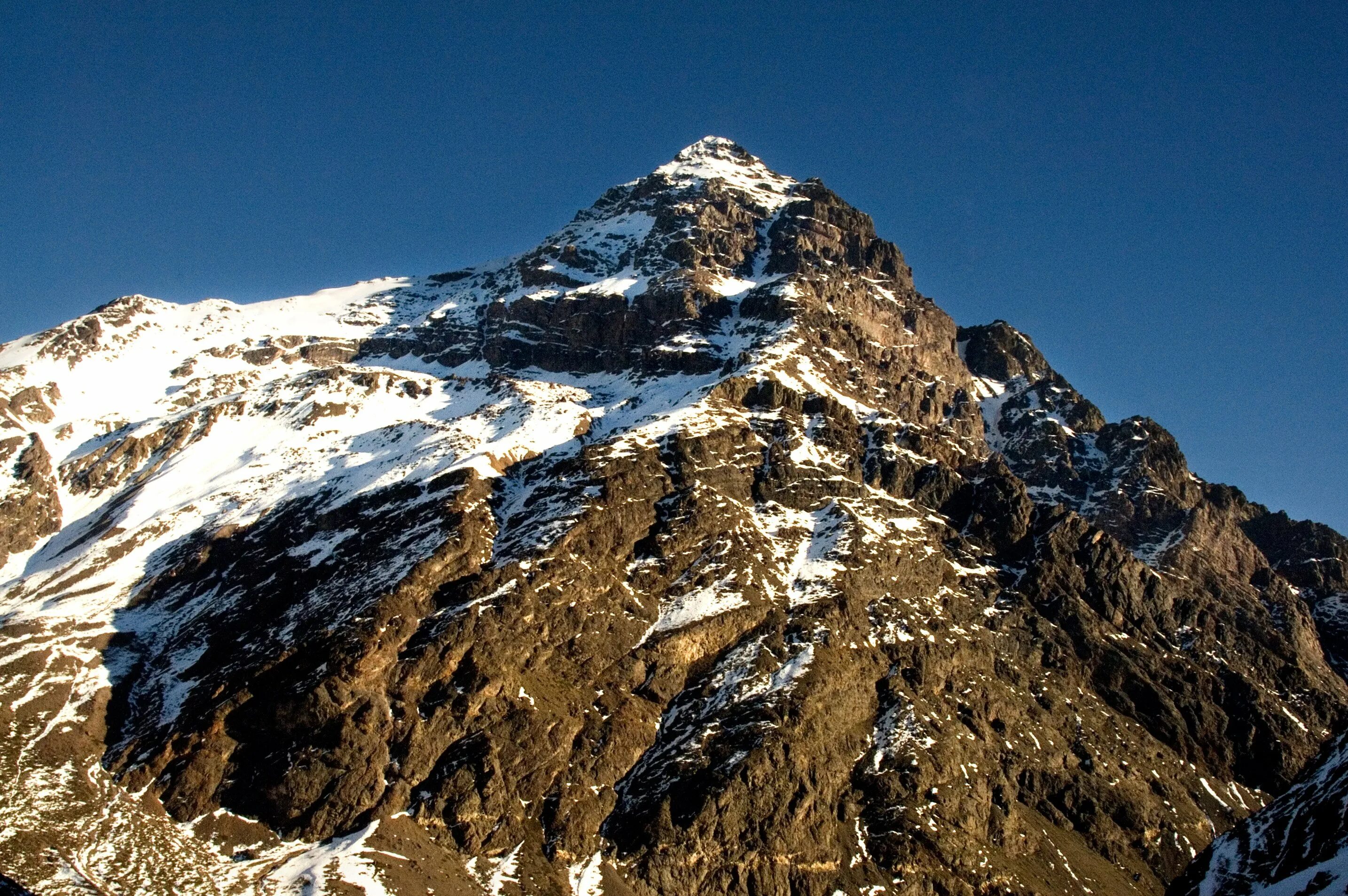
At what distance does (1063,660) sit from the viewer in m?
167

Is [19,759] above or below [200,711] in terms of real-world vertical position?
below

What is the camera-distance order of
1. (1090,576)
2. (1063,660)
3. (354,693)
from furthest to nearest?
(1090,576)
(1063,660)
(354,693)

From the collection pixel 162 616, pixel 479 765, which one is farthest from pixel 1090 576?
pixel 162 616

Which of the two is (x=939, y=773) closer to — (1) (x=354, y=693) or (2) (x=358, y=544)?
(1) (x=354, y=693)

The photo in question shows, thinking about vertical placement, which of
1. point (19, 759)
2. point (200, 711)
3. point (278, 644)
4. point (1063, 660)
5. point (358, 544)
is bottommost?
point (19, 759)

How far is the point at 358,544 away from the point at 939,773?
353ft

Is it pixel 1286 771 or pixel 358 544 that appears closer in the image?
pixel 1286 771

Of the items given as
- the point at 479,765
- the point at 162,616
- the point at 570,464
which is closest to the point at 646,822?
the point at 479,765

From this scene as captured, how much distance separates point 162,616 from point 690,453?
102427mm

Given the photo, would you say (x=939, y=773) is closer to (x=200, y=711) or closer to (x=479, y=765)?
(x=479, y=765)

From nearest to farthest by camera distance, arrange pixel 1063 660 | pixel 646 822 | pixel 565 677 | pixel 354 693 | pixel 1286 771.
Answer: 1. pixel 646 822
2. pixel 354 693
3. pixel 565 677
4. pixel 1286 771
5. pixel 1063 660

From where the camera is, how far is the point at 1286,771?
15275 centimetres

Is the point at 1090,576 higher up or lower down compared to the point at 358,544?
higher up

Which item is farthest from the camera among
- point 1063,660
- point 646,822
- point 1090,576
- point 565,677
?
point 1090,576
